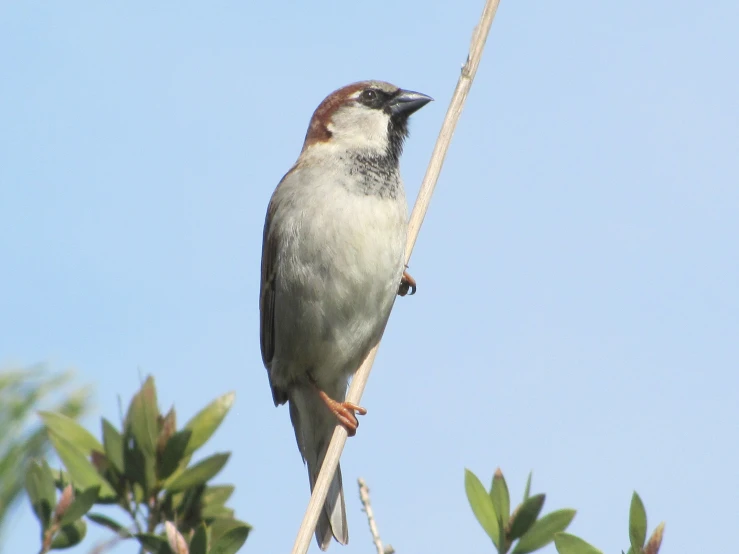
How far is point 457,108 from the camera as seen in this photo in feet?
9.23

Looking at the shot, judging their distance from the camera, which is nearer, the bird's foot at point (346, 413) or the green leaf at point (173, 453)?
the green leaf at point (173, 453)

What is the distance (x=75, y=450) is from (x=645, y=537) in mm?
841

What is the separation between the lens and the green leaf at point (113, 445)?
1220 mm

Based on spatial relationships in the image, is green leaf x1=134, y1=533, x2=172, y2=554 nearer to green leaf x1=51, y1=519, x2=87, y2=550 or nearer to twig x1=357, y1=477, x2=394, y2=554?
green leaf x1=51, y1=519, x2=87, y2=550

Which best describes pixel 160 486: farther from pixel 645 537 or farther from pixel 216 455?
pixel 645 537

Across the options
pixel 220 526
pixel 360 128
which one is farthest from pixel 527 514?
pixel 360 128

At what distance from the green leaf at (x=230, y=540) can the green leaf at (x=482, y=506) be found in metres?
0.45

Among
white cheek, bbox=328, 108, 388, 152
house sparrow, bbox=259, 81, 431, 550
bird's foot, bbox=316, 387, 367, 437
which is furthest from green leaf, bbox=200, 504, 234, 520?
white cheek, bbox=328, 108, 388, 152

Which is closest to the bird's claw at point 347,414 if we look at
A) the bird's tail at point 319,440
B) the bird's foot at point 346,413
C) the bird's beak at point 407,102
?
the bird's foot at point 346,413

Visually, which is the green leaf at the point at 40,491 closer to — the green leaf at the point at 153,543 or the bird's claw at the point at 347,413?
the green leaf at the point at 153,543

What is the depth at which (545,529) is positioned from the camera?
1.53 meters

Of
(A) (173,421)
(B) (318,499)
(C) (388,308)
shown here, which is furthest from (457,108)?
(A) (173,421)

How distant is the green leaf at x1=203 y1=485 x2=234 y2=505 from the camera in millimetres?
1292

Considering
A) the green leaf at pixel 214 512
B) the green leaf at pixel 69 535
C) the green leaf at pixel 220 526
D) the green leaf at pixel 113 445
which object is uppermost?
the green leaf at pixel 113 445
